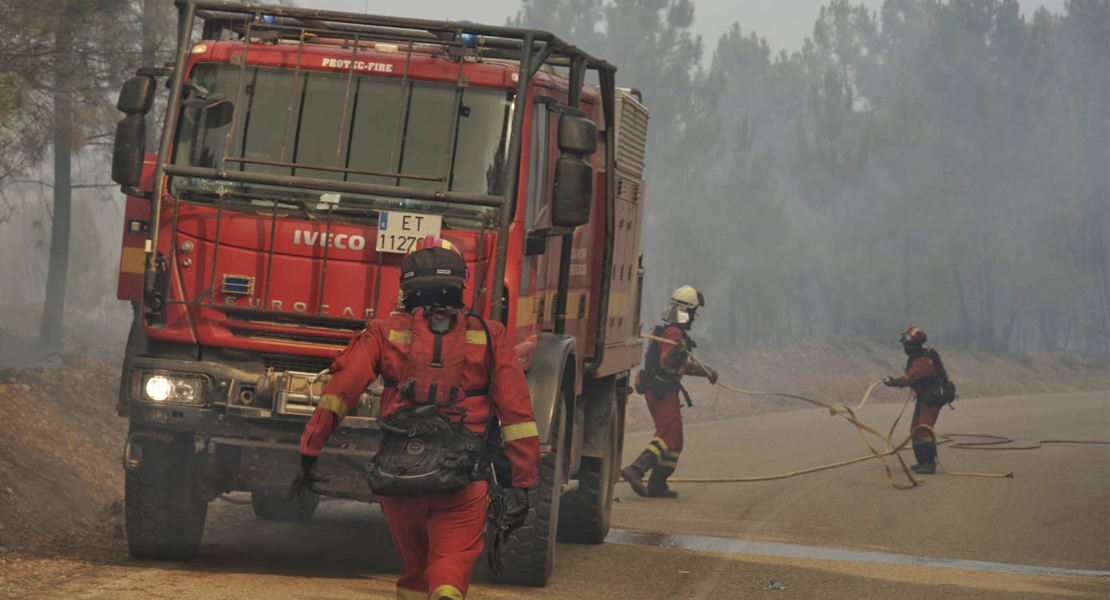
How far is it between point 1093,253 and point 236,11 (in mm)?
62172

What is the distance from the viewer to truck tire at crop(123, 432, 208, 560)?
8.13 metres

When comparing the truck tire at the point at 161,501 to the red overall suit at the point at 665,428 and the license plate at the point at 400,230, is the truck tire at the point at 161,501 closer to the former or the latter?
the license plate at the point at 400,230

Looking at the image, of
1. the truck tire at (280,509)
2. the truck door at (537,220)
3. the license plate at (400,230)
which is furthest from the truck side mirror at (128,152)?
the truck tire at (280,509)

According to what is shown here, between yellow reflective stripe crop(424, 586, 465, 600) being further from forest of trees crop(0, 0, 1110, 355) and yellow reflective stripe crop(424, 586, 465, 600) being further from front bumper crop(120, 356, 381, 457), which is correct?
forest of trees crop(0, 0, 1110, 355)

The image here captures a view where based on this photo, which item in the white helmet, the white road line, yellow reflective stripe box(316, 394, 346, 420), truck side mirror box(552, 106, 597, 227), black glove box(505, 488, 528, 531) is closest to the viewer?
yellow reflective stripe box(316, 394, 346, 420)

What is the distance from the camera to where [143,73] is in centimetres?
815

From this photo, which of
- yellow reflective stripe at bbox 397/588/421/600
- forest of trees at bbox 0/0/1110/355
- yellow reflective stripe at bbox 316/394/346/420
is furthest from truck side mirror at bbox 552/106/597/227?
forest of trees at bbox 0/0/1110/355

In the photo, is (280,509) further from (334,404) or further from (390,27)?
(334,404)

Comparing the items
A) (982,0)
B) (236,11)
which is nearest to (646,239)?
(982,0)

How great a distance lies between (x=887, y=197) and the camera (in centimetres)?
5853

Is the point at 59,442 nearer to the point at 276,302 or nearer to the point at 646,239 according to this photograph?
the point at 276,302

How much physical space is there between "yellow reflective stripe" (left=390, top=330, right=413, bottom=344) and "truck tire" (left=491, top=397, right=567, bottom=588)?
2.78 meters

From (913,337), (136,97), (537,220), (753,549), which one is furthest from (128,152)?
(913,337)

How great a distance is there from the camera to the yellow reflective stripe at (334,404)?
5516mm
